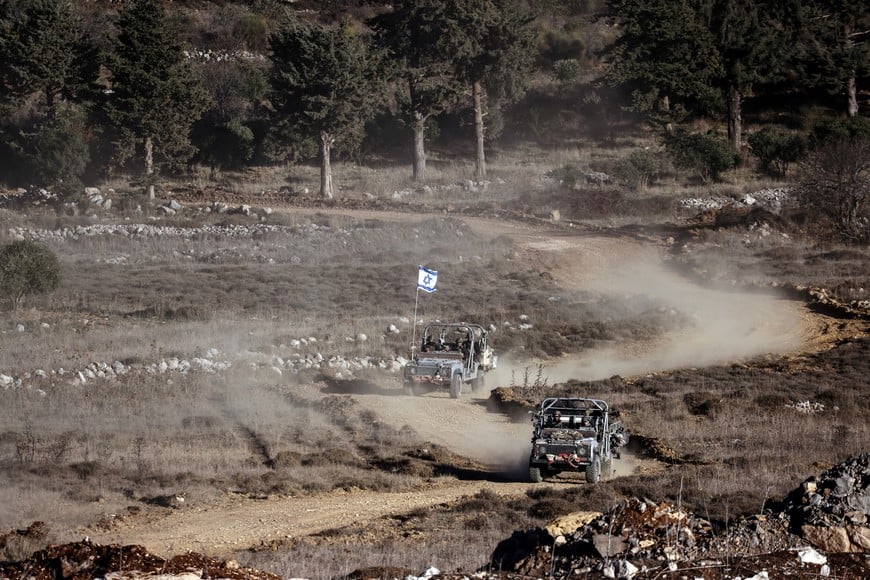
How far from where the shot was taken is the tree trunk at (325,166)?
60.9m

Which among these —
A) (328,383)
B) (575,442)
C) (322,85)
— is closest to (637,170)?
(322,85)

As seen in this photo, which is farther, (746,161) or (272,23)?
(272,23)

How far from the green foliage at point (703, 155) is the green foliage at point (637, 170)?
1527 millimetres

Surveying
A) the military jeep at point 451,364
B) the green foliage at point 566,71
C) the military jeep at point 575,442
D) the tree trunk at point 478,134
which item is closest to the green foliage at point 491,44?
the tree trunk at point 478,134

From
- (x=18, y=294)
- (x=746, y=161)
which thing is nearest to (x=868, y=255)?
(x=746, y=161)

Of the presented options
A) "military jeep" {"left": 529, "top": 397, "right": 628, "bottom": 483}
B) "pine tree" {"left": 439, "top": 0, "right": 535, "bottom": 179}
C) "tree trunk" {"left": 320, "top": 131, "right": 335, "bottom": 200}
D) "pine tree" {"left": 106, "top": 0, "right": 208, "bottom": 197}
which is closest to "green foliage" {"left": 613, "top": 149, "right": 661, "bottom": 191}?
"pine tree" {"left": 439, "top": 0, "right": 535, "bottom": 179}

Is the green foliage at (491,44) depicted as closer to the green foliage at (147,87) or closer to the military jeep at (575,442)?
the green foliage at (147,87)

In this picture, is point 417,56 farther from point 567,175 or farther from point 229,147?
point 229,147

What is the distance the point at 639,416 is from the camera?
2509 centimetres

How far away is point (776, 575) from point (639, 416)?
15343mm

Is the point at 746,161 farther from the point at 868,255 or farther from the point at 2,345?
the point at 2,345

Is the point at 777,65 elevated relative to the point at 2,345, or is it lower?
elevated

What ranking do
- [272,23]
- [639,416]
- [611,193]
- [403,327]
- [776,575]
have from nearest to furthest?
[776,575] → [639,416] → [403,327] → [611,193] → [272,23]

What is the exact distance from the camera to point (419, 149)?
2598 inches
